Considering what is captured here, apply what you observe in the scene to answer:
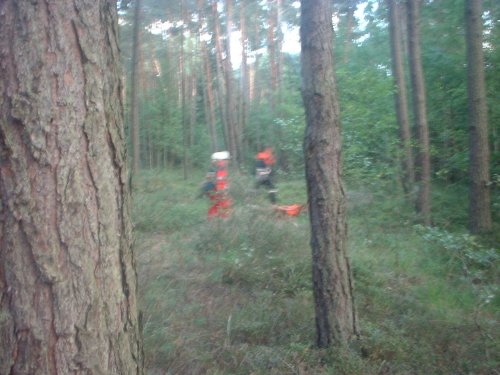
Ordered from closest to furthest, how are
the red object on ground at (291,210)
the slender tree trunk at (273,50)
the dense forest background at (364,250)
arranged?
the dense forest background at (364,250) < the red object on ground at (291,210) < the slender tree trunk at (273,50)

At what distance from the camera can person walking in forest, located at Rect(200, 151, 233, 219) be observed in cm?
1068

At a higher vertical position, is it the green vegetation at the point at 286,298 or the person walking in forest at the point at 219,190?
the person walking in forest at the point at 219,190

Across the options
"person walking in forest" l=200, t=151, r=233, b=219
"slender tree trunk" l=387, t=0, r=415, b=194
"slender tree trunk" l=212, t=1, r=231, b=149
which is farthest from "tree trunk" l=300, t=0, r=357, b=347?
"slender tree trunk" l=212, t=1, r=231, b=149

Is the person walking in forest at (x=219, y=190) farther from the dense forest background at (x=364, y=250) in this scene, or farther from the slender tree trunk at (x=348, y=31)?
the slender tree trunk at (x=348, y=31)

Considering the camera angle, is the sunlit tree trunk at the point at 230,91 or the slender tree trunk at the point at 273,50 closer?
the sunlit tree trunk at the point at 230,91

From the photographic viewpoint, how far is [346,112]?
51.6 ft

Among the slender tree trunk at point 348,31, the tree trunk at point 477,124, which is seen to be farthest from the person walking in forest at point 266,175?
the slender tree trunk at point 348,31

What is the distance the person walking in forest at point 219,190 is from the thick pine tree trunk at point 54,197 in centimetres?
795

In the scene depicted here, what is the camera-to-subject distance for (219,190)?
11812 millimetres

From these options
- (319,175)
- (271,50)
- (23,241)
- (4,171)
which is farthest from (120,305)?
(271,50)

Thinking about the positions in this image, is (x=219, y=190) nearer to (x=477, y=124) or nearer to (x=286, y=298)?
(x=286, y=298)

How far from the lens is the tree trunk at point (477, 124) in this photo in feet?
40.7

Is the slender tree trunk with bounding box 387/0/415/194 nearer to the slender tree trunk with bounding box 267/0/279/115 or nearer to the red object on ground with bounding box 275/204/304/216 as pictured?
the red object on ground with bounding box 275/204/304/216

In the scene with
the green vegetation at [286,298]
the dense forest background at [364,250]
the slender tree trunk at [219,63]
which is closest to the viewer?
the green vegetation at [286,298]
